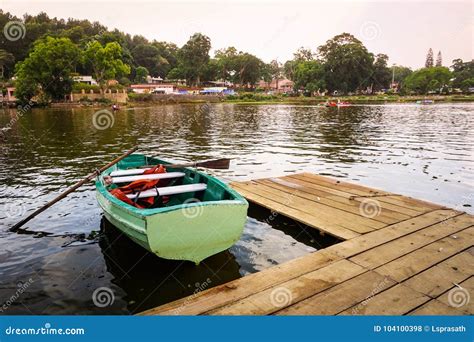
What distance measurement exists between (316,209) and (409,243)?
8.14 ft

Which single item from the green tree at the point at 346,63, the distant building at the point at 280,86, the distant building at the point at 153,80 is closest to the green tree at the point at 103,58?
the distant building at the point at 153,80

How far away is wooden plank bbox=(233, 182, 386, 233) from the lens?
7.30m

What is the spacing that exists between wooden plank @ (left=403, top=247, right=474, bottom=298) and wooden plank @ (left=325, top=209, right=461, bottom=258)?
42.0 inches

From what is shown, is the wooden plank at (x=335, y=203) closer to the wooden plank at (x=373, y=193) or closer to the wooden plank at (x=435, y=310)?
the wooden plank at (x=373, y=193)

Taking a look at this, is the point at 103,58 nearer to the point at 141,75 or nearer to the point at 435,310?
the point at 141,75

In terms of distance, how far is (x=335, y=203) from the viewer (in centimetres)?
888

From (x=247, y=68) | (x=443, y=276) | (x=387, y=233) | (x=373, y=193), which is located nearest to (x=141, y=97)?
(x=247, y=68)

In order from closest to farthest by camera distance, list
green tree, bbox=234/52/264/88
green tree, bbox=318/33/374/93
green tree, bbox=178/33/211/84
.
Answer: green tree, bbox=318/33/374/93 → green tree, bbox=178/33/211/84 → green tree, bbox=234/52/264/88

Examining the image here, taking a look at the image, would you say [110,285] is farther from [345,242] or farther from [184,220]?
[345,242]

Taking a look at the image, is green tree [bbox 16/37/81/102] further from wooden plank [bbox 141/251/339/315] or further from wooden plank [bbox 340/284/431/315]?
wooden plank [bbox 340/284/431/315]

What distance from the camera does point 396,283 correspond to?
4.94 metres

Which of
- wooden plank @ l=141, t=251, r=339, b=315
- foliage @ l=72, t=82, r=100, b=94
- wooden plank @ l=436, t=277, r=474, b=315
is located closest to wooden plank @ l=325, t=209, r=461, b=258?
wooden plank @ l=141, t=251, r=339, b=315

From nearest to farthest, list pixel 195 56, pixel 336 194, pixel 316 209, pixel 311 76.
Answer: pixel 316 209, pixel 336 194, pixel 311 76, pixel 195 56

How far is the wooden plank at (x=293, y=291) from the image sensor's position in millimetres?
4352
